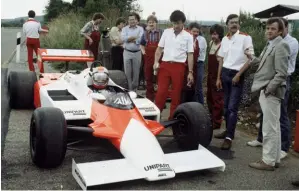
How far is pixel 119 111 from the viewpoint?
5.25 metres

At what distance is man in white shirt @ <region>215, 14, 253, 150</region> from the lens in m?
5.87

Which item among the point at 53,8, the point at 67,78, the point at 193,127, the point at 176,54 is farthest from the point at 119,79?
the point at 53,8

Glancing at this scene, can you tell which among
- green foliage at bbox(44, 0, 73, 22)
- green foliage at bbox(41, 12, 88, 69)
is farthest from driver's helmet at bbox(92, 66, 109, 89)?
green foliage at bbox(44, 0, 73, 22)

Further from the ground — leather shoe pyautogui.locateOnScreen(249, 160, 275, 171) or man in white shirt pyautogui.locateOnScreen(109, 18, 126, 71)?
man in white shirt pyautogui.locateOnScreen(109, 18, 126, 71)

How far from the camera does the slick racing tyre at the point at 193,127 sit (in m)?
5.33

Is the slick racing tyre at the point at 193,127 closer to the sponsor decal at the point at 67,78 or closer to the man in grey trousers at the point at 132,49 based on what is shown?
the sponsor decal at the point at 67,78

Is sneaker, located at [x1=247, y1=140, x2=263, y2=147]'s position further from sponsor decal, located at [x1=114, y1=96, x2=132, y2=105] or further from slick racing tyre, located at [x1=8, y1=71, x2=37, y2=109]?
slick racing tyre, located at [x1=8, y1=71, x2=37, y2=109]

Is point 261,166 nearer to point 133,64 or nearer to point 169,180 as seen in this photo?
point 169,180

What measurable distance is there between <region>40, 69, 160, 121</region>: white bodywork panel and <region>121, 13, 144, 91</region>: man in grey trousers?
208cm

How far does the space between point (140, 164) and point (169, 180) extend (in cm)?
41

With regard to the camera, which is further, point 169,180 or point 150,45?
point 150,45

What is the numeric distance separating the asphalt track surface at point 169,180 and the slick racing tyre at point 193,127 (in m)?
0.32

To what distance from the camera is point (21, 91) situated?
7680 mm

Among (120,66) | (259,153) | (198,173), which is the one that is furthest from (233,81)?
(120,66)
